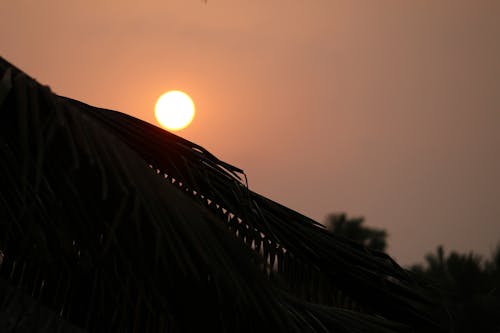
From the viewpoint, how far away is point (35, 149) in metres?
1.13

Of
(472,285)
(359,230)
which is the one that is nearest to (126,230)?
(472,285)

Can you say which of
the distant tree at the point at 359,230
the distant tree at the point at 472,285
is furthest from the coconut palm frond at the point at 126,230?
the distant tree at the point at 359,230

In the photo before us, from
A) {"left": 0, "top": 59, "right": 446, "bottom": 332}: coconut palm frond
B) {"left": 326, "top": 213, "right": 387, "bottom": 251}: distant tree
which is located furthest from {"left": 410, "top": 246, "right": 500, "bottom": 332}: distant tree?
{"left": 0, "top": 59, "right": 446, "bottom": 332}: coconut palm frond

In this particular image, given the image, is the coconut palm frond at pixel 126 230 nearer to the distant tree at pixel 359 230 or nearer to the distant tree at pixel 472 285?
the distant tree at pixel 472 285

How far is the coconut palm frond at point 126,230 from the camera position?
44.5 inches

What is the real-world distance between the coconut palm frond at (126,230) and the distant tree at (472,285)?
17.3m

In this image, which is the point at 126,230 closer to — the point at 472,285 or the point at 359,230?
the point at 472,285

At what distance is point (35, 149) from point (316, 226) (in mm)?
1449

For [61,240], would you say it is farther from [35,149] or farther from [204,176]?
[204,176]

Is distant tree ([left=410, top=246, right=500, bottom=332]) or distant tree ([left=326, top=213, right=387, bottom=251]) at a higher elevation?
distant tree ([left=326, top=213, right=387, bottom=251])

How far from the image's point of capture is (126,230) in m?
1.24

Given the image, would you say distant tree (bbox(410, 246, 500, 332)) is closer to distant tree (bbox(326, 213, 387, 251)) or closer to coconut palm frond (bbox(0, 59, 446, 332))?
distant tree (bbox(326, 213, 387, 251))

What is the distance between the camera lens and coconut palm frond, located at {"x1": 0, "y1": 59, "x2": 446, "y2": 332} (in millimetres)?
1131

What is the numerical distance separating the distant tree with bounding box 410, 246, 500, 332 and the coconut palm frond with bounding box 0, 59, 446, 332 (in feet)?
56.8
